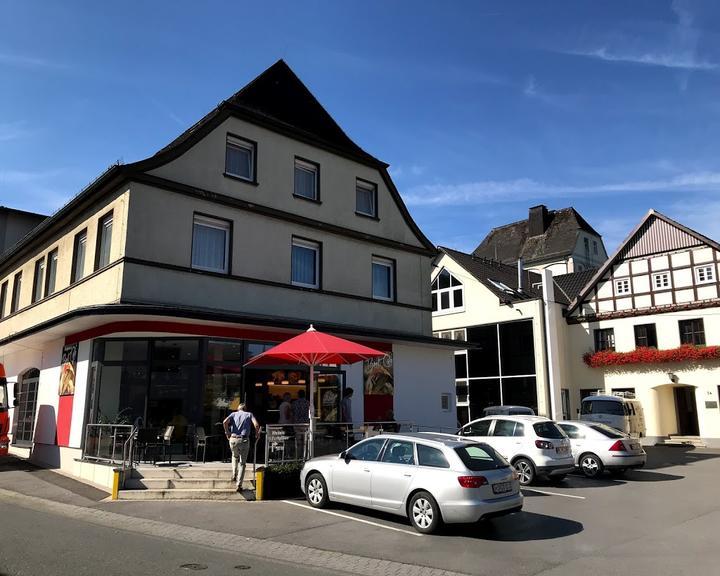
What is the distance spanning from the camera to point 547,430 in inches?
580

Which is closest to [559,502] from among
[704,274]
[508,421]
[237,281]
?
[508,421]

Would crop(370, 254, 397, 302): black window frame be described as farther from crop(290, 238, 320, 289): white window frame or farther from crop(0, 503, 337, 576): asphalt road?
crop(0, 503, 337, 576): asphalt road

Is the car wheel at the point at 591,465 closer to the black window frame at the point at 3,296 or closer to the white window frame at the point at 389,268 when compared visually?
the white window frame at the point at 389,268

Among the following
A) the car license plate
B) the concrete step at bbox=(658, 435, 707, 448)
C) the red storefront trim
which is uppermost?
the red storefront trim

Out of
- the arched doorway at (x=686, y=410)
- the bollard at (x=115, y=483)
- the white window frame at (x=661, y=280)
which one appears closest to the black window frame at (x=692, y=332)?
the white window frame at (x=661, y=280)

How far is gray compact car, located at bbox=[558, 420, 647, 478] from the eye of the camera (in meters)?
15.9

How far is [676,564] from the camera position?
772 centimetres

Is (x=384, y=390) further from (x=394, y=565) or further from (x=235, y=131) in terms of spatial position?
(x=394, y=565)

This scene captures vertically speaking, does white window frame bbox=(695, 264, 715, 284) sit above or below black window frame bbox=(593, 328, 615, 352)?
above

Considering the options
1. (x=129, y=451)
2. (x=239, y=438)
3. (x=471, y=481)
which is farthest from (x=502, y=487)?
(x=129, y=451)

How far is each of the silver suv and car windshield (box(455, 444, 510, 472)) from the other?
3897mm

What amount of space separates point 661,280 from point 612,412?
8.19 meters

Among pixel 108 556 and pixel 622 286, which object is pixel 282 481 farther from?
pixel 622 286

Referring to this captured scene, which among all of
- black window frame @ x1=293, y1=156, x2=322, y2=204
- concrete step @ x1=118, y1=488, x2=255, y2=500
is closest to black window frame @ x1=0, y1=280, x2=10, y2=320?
black window frame @ x1=293, y1=156, x2=322, y2=204
